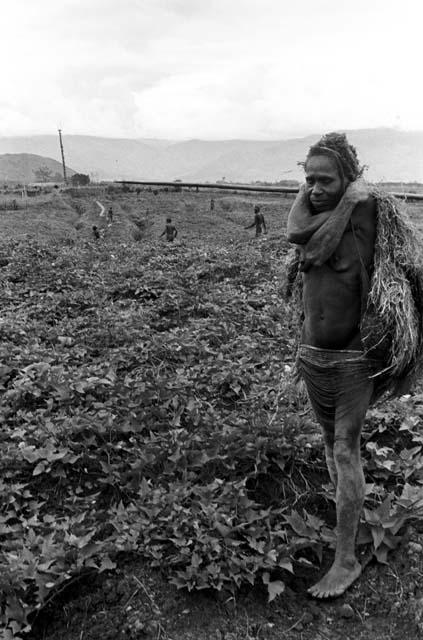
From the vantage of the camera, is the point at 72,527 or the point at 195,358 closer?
the point at 72,527

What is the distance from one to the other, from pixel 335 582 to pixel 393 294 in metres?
1.71

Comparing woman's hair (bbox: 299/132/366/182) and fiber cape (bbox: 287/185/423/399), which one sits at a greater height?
woman's hair (bbox: 299/132/366/182)

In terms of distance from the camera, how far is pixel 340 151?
3.43 m

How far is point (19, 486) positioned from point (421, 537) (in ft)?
9.18

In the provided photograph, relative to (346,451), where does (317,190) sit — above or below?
above

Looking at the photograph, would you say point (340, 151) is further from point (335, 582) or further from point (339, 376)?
point (335, 582)

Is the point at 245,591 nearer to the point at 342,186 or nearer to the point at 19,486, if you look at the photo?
the point at 19,486

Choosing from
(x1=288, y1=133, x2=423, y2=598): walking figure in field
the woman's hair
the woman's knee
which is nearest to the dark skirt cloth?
(x1=288, y1=133, x2=423, y2=598): walking figure in field

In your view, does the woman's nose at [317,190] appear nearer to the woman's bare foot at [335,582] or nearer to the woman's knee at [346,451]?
the woman's knee at [346,451]

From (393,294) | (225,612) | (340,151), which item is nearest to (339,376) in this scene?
(393,294)

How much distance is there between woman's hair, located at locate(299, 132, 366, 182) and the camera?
11.2 ft

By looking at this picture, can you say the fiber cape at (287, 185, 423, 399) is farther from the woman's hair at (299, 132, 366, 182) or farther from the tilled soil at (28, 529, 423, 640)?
the tilled soil at (28, 529, 423, 640)

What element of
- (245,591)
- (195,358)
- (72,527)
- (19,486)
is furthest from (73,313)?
(245,591)

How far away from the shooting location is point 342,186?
11.3 feet
